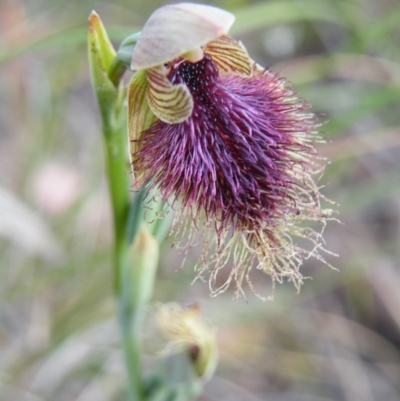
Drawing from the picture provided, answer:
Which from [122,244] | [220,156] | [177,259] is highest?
[220,156]

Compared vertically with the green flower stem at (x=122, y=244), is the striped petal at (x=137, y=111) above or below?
above

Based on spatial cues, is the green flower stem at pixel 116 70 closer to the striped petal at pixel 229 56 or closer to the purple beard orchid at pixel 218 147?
the purple beard orchid at pixel 218 147

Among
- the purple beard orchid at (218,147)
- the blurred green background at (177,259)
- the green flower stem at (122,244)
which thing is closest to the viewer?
the purple beard orchid at (218,147)

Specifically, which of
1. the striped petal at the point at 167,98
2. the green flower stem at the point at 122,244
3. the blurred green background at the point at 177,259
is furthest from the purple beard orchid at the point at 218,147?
the blurred green background at the point at 177,259

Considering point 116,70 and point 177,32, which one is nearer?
point 177,32

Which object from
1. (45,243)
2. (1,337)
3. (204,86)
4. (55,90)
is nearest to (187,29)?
(204,86)

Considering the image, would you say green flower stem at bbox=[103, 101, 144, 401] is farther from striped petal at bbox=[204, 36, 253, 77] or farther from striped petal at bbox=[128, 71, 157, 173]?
striped petal at bbox=[204, 36, 253, 77]

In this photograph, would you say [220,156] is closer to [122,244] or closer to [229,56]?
[229,56]

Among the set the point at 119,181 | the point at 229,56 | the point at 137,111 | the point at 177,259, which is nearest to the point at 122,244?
the point at 119,181
